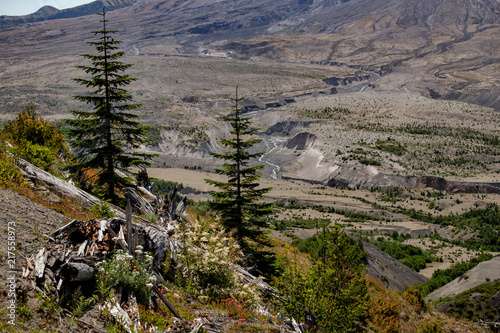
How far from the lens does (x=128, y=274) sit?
6309mm

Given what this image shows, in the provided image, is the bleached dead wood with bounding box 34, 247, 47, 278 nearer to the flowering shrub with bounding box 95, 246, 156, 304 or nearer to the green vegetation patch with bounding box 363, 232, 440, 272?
the flowering shrub with bounding box 95, 246, 156, 304

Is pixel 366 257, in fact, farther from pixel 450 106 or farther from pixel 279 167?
pixel 450 106

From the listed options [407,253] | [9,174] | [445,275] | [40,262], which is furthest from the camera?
[407,253]

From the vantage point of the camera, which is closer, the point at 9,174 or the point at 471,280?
the point at 9,174

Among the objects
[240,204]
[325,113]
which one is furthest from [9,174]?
[325,113]

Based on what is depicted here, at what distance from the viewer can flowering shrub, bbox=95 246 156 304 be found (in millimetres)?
6137

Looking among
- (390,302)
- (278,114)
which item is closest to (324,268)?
(390,302)

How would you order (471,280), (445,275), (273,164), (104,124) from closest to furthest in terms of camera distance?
1. (104,124)
2. (471,280)
3. (445,275)
4. (273,164)

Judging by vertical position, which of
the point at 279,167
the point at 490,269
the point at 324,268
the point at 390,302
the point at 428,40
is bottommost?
the point at 279,167

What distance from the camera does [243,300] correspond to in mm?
8141

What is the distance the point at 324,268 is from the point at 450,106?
332 ft

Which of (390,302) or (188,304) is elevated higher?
(188,304)

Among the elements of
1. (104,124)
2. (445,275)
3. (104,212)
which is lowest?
(445,275)

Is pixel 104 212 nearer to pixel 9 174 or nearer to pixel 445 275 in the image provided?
pixel 9 174
